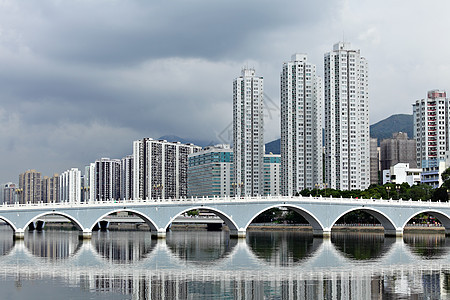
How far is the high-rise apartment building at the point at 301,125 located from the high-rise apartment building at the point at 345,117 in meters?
4.76

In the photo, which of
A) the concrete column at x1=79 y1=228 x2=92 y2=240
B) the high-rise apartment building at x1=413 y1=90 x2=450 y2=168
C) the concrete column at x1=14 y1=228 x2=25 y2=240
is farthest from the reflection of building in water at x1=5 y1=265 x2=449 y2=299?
the high-rise apartment building at x1=413 y1=90 x2=450 y2=168

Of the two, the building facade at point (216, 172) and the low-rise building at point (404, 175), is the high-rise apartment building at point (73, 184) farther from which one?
the low-rise building at point (404, 175)

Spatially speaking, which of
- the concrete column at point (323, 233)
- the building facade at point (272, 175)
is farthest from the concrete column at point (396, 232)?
the building facade at point (272, 175)

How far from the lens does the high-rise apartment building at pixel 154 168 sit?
148m

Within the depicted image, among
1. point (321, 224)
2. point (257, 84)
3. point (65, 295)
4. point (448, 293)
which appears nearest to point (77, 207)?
point (321, 224)

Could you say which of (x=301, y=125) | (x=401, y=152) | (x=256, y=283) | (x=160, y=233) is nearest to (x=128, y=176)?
(x=401, y=152)

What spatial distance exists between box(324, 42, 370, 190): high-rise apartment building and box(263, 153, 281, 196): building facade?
32.1 metres

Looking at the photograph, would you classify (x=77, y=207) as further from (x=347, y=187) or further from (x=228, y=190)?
(x=228, y=190)

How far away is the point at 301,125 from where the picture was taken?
4021 inches

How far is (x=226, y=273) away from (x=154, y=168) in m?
120

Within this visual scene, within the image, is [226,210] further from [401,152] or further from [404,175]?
[401,152]

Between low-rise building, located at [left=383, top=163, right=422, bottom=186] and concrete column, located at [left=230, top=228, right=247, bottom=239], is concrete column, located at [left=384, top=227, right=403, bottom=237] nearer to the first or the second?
concrete column, located at [left=230, top=228, right=247, bottom=239]

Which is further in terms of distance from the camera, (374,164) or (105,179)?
(105,179)

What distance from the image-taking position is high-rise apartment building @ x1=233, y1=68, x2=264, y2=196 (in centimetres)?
11244
